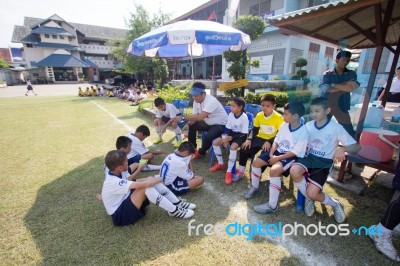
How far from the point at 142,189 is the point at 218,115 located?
2452 mm

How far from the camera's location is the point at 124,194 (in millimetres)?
2555

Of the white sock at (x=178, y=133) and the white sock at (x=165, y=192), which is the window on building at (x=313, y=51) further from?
the white sock at (x=165, y=192)

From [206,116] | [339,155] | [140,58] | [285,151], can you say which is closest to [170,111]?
[206,116]

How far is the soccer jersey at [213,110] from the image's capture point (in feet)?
14.0

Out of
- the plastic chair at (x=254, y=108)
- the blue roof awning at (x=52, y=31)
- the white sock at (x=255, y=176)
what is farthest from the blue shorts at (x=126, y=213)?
the blue roof awning at (x=52, y=31)

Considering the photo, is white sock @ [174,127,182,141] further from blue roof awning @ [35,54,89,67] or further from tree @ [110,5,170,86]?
blue roof awning @ [35,54,89,67]

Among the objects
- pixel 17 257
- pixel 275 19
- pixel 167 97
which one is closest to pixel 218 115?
pixel 275 19

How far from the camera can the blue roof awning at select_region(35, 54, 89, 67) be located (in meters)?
35.2

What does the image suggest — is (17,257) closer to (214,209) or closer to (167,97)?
(214,209)

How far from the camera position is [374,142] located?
3020mm

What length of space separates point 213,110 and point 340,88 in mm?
2300

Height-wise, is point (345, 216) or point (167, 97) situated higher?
point (167, 97)

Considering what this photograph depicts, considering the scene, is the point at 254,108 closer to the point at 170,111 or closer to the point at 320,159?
the point at 170,111

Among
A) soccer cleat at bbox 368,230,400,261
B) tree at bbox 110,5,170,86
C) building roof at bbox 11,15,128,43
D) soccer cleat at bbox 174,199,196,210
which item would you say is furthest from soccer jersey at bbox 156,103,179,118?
building roof at bbox 11,15,128,43
